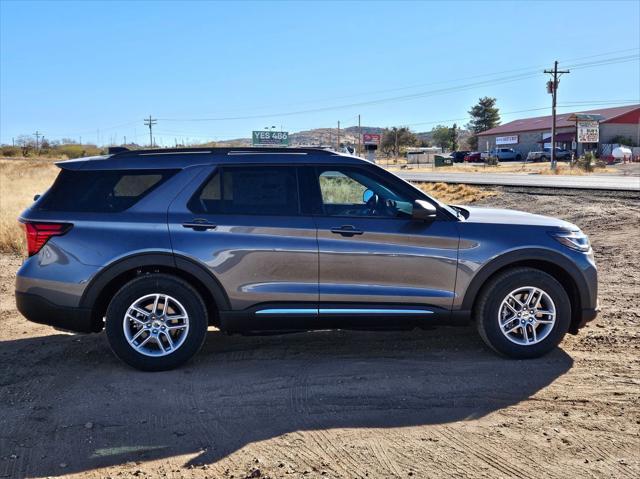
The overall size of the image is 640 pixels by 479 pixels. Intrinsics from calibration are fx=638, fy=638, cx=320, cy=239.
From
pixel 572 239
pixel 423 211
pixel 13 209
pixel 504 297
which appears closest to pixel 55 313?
pixel 423 211

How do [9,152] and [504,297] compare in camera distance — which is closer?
[504,297]

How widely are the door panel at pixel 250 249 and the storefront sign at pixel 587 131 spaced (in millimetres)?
68554

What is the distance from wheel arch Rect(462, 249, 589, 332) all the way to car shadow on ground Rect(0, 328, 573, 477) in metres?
0.48

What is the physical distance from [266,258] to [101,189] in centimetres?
151

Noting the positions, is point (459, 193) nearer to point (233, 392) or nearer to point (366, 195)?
point (366, 195)

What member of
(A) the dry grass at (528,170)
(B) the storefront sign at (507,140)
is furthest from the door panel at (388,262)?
(B) the storefront sign at (507,140)

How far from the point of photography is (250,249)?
5227 mm


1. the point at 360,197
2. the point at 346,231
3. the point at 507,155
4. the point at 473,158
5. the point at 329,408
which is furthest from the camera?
the point at 507,155

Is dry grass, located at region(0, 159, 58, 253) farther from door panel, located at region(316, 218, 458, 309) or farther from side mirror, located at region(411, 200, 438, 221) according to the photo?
Answer: side mirror, located at region(411, 200, 438, 221)

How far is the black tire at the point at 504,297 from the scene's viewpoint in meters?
5.42

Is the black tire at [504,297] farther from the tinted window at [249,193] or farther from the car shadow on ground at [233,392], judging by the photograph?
the tinted window at [249,193]

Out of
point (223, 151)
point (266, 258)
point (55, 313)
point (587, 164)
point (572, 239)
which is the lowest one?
point (55, 313)

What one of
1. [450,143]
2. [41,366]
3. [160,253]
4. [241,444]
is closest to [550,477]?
[241,444]

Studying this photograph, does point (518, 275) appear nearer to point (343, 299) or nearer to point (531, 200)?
point (343, 299)
